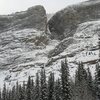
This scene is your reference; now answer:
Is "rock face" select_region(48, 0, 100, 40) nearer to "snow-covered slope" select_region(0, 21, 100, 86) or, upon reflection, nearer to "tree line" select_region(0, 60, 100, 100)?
"snow-covered slope" select_region(0, 21, 100, 86)

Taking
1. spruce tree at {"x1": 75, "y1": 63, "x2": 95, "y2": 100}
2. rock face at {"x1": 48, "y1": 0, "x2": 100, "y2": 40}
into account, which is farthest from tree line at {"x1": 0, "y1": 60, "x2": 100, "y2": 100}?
rock face at {"x1": 48, "y1": 0, "x2": 100, "y2": 40}

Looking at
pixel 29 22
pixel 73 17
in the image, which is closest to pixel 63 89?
pixel 29 22

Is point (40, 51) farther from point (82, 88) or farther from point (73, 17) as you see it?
point (82, 88)

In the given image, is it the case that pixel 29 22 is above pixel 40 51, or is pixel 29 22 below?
above

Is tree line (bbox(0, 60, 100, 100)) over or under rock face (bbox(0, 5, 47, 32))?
over

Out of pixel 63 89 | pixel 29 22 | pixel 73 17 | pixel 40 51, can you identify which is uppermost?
pixel 63 89

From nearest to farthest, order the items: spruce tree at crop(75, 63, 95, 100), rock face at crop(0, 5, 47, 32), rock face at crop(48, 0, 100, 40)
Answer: spruce tree at crop(75, 63, 95, 100), rock face at crop(0, 5, 47, 32), rock face at crop(48, 0, 100, 40)

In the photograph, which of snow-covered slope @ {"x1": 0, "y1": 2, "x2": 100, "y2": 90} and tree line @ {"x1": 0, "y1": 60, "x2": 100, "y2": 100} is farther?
snow-covered slope @ {"x1": 0, "y1": 2, "x2": 100, "y2": 90}

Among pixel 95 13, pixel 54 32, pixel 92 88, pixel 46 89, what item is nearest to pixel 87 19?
pixel 95 13

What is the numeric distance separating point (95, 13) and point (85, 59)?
75859mm

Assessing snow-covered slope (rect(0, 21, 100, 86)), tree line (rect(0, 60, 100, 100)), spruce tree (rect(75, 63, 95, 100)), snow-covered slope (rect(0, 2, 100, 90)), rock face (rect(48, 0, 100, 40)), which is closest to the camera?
tree line (rect(0, 60, 100, 100))

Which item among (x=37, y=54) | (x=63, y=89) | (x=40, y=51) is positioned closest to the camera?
(x=63, y=89)

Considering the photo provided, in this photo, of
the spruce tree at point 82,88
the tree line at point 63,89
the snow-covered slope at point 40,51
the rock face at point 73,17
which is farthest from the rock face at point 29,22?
the spruce tree at point 82,88

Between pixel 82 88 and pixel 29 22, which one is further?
pixel 29 22
